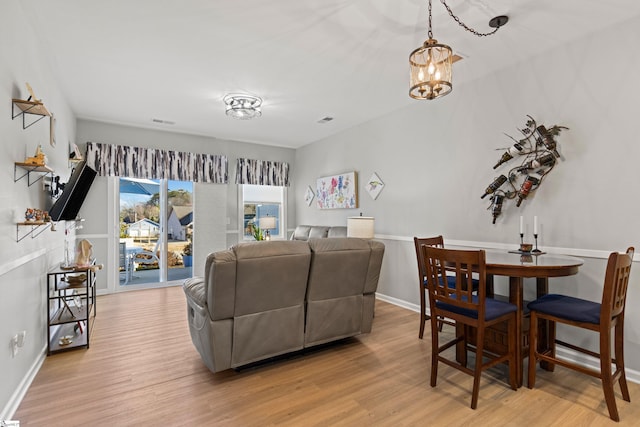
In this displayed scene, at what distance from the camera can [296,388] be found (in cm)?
233

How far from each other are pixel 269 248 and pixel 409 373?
58.5 inches

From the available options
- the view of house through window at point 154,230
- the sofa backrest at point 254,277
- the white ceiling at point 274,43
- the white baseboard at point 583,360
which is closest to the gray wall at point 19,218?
the white ceiling at point 274,43

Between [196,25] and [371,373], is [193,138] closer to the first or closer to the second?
[196,25]

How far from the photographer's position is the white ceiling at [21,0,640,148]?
236cm

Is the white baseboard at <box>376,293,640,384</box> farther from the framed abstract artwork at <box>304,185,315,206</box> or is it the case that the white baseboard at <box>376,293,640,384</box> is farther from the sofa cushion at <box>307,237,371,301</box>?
the framed abstract artwork at <box>304,185,315,206</box>

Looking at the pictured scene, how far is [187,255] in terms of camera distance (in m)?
5.95

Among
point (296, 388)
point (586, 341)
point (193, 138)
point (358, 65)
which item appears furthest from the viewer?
point (193, 138)

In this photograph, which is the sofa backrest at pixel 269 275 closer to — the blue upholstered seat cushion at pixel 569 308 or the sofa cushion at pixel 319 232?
the blue upholstered seat cushion at pixel 569 308

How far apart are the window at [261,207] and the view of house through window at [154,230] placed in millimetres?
1023

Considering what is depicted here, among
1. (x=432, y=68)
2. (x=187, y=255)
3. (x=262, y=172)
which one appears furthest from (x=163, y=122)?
(x=432, y=68)

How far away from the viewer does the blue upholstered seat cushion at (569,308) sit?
210cm

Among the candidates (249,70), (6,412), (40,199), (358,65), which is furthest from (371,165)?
(6,412)

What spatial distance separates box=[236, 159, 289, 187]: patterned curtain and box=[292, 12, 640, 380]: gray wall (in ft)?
8.04

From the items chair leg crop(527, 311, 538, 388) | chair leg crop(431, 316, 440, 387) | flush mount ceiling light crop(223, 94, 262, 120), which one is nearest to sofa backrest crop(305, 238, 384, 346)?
chair leg crop(431, 316, 440, 387)
